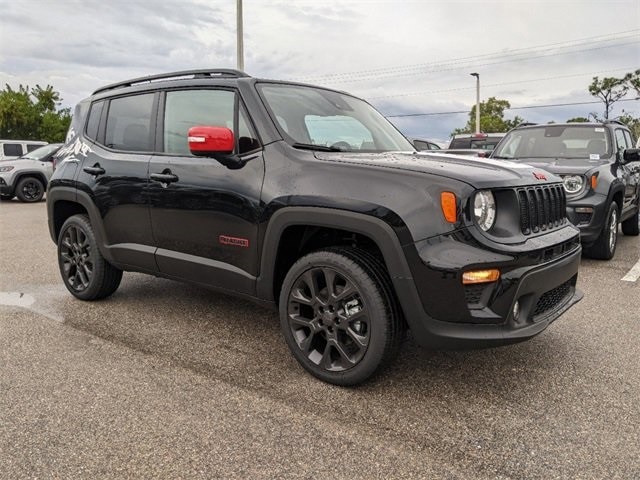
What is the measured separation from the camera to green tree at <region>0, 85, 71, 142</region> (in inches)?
1720

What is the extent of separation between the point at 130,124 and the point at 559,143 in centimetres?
558

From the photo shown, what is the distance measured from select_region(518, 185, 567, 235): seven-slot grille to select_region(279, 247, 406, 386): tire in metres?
0.83

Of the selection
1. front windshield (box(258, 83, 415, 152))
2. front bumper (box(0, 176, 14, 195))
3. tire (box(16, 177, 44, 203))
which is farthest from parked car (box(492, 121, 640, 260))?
front bumper (box(0, 176, 14, 195))

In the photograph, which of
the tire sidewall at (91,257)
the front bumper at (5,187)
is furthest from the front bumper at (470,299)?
the front bumper at (5,187)

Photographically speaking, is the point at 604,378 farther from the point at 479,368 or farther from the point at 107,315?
the point at 107,315

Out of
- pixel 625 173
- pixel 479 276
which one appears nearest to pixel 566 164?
pixel 625 173

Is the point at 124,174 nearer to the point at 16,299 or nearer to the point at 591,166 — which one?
the point at 16,299

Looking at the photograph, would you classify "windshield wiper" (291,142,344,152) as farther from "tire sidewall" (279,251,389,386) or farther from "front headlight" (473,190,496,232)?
"front headlight" (473,190,496,232)

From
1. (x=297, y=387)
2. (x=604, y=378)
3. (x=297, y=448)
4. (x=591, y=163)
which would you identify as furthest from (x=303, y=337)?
(x=591, y=163)

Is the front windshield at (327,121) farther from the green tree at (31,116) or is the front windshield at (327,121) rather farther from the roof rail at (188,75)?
the green tree at (31,116)

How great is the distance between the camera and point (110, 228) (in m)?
4.23

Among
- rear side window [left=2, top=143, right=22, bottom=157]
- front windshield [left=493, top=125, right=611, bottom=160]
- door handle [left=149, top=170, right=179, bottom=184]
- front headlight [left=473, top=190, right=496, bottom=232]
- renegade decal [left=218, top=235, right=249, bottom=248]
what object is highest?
rear side window [left=2, top=143, right=22, bottom=157]

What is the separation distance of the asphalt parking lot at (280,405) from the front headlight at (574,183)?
2.31 m

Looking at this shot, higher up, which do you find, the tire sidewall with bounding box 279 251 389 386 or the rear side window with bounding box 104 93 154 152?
the rear side window with bounding box 104 93 154 152
